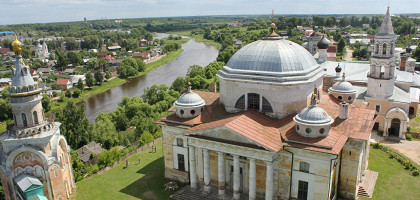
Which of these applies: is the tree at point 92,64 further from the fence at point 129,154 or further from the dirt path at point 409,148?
the dirt path at point 409,148

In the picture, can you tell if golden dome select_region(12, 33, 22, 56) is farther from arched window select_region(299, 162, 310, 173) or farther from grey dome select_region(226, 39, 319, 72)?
arched window select_region(299, 162, 310, 173)

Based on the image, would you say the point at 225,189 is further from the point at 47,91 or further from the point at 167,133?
the point at 47,91

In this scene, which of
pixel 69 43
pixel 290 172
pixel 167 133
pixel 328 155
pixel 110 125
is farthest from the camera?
pixel 69 43

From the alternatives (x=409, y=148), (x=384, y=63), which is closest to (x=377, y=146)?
(x=409, y=148)

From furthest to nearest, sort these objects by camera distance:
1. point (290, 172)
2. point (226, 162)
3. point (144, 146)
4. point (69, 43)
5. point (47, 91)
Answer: point (69, 43)
point (47, 91)
point (144, 146)
point (226, 162)
point (290, 172)

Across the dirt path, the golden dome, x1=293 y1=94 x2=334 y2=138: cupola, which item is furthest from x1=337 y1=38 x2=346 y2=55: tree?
the golden dome

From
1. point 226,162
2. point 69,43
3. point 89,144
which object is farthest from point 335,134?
point 69,43

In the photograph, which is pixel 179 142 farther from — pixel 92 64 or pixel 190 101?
pixel 92 64
